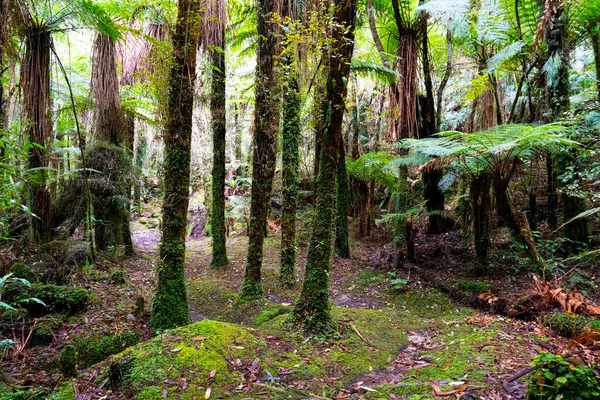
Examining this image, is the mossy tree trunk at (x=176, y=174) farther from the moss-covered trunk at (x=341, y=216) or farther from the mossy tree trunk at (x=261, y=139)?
the moss-covered trunk at (x=341, y=216)

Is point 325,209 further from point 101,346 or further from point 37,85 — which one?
point 37,85

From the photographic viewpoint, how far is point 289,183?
6.52 meters

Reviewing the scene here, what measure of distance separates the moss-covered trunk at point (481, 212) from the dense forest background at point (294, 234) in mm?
33

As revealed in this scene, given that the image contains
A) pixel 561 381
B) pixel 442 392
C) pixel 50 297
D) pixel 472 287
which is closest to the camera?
pixel 561 381

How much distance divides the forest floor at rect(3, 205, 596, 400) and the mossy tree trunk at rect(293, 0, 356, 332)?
262 mm

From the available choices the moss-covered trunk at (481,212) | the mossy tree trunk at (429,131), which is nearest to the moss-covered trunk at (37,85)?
the moss-covered trunk at (481,212)

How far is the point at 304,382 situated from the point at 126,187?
662cm

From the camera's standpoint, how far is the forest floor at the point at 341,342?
115 inches

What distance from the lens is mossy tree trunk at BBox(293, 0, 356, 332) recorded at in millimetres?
3875

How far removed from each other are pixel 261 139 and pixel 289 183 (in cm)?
102

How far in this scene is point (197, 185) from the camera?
1733 centimetres

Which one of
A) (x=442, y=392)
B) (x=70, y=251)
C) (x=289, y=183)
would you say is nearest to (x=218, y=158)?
(x=289, y=183)

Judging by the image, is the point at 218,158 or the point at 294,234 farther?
the point at 218,158

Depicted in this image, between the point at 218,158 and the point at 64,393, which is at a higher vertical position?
the point at 218,158
